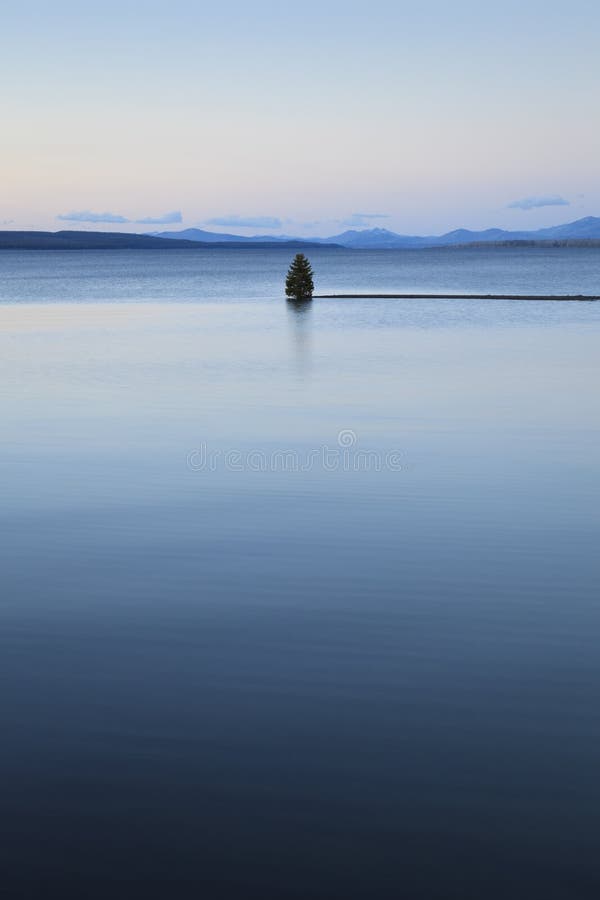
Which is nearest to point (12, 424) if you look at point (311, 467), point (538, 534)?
point (311, 467)

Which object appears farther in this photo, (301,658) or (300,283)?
(300,283)

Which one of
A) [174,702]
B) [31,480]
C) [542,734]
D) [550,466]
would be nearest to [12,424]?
[31,480]

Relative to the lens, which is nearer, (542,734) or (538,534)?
(542,734)

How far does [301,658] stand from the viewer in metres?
10.7

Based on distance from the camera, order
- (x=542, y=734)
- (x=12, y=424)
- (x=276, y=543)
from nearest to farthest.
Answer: (x=542, y=734) → (x=276, y=543) → (x=12, y=424)

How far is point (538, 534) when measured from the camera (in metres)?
15.6

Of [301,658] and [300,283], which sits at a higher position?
[301,658]

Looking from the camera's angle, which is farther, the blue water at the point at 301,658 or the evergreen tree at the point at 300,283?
the evergreen tree at the point at 300,283

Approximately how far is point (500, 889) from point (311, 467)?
14.6 meters

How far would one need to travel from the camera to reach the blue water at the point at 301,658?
727 cm

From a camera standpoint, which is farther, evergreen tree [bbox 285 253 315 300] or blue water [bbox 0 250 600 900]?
evergreen tree [bbox 285 253 315 300]

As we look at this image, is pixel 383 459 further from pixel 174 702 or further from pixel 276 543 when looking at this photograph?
pixel 174 702

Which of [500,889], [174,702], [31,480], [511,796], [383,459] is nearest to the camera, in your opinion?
[500,889]

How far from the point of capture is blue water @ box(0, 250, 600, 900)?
727 cm
